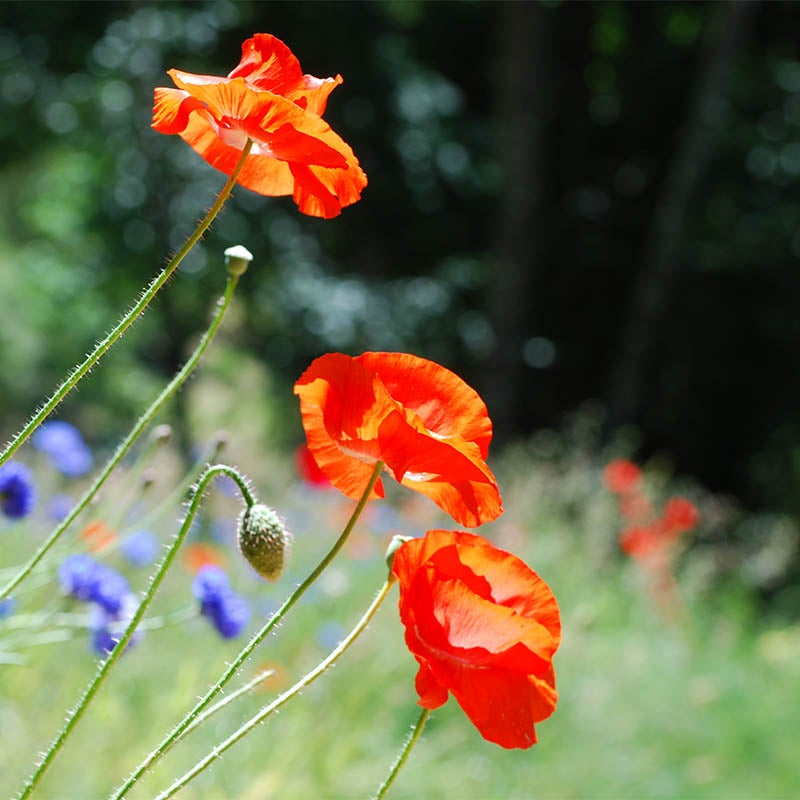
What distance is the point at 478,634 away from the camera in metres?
0.71

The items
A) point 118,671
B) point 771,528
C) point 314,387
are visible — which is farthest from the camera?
point 771,528

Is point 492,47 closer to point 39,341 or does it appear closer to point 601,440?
point 601,440

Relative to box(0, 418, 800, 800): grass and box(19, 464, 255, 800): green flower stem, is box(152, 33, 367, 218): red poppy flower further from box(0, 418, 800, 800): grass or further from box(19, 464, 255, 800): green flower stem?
box(0, 418, 800, 800): grass

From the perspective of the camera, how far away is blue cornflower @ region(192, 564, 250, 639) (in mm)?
1319

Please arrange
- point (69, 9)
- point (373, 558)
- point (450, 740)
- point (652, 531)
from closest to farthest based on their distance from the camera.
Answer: point (450, 740)
point (373, 558)
point (652, 531)
point (69, 9)

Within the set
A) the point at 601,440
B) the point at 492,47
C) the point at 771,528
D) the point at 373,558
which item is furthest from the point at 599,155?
the point at 373,558

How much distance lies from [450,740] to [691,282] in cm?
725

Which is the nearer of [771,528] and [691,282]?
[771,528]

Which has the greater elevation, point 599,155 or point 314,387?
point 314,387

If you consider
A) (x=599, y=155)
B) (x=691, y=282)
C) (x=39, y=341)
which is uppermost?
(x=599, y=155)

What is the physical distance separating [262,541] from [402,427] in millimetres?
126

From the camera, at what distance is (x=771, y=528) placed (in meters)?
7.60

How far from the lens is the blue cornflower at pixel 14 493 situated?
1.33 metres

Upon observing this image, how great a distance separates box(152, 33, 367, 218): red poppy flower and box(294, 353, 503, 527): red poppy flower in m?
0.13
